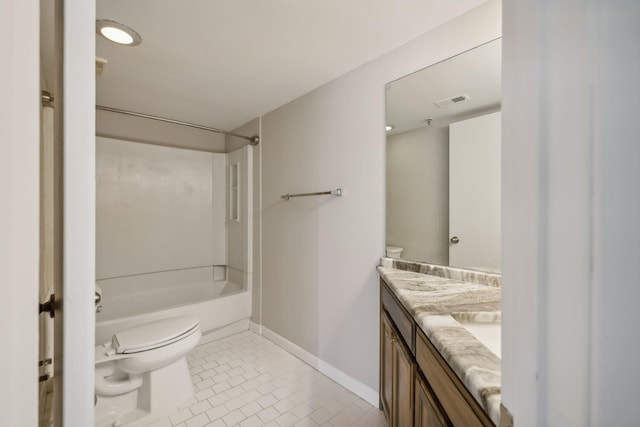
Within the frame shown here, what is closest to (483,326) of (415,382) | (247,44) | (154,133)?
(415,382)

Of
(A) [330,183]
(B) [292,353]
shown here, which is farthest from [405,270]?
(B) [292,353]

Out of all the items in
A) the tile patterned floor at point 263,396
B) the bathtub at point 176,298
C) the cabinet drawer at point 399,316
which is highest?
the cabinet drawer at point 399,316

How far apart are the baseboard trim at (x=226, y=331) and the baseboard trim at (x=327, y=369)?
20 centimetres

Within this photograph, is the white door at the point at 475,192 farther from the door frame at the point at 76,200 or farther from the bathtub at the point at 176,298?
the bathtub at the point at 176,298

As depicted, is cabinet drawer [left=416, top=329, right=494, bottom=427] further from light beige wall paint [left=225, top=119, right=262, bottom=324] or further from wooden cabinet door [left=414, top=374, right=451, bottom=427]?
light beige wall paint [left=225, top=119, right=262, bottom=324]

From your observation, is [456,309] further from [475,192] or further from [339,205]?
[339,205]

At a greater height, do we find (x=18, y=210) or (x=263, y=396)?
(x=18, y=210)

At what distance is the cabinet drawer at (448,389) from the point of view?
0.59 m

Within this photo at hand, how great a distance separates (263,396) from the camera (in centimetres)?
183

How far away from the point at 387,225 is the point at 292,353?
1487 mm

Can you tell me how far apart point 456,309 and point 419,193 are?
818 millimetres

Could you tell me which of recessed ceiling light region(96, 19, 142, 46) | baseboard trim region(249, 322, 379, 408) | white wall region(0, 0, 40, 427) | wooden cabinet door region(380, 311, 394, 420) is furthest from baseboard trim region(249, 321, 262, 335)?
recessed ceiling light region(96, 19, 142, 46)

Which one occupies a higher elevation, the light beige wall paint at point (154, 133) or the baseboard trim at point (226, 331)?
the light beige wall paint at point (154, 133)

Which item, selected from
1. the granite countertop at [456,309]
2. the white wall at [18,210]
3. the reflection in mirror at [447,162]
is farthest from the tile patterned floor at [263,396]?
the white wall at [18,210]
